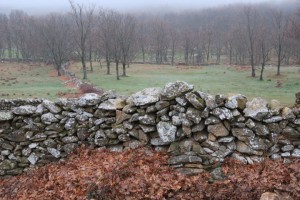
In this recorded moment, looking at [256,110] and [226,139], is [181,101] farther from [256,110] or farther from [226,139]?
[256,110]

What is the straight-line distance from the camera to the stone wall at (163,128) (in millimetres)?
7172

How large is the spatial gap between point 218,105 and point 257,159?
1.49 m

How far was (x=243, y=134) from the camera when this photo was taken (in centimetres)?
714

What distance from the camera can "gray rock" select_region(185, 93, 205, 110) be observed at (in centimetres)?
726

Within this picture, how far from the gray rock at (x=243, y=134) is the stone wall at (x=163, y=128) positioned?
2 cm

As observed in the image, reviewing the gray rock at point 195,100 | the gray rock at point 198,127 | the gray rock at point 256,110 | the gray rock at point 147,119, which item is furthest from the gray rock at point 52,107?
the gray rock at point 256,110

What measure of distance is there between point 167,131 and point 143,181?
1.43 metres

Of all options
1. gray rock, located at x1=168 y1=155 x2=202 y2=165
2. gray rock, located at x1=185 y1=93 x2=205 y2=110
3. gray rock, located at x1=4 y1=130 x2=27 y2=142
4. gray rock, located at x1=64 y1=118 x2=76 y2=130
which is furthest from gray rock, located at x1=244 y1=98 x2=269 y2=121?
gray rock, located at x1=4 y1=130 x2=27 y2=142

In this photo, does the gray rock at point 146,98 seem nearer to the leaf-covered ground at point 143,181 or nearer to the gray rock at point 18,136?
the leaf-covered ground at point 143,181

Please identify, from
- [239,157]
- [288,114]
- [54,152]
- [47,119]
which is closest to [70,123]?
[47,119]

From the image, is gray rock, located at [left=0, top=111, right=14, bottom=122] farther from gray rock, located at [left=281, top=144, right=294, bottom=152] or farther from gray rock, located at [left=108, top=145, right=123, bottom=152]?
gray rock, located at [left=281, top=144, right=294, bottom=152]

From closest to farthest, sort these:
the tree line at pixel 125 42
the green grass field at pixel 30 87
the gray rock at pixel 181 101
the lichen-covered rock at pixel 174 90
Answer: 1. the gray rock at pixel 181 101
2. the lichen-covered rock at pixel 174 90
3. the green grass field at pixel 30 87
4. the tree line at pixel 125 42

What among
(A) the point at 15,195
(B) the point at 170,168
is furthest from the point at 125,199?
(A) the point at 15,195

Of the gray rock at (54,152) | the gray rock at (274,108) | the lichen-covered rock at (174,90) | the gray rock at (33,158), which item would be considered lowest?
the gray rock at (33,158)
